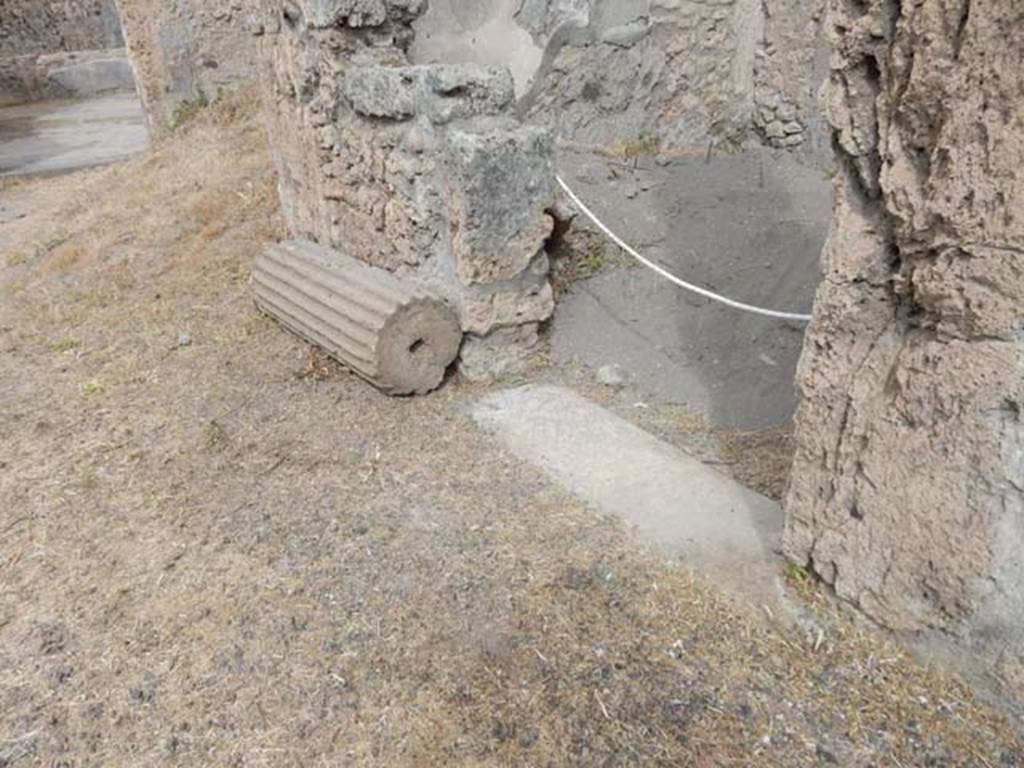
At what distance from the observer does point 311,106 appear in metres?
4.47

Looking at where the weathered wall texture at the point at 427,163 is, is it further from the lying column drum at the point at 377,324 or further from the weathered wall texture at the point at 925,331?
the weathered wall texture at the point at 925,331

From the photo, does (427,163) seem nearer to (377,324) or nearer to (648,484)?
(377,324)

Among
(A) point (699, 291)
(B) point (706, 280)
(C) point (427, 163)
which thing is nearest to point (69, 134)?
(C) point (427, 163)

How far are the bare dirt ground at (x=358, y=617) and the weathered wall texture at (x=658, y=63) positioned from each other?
3.15 m

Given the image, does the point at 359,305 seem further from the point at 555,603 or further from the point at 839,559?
the point at 839,559

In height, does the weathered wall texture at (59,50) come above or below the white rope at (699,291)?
below

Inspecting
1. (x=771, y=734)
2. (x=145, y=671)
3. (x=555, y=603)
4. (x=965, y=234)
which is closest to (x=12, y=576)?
(x=145, y=671)

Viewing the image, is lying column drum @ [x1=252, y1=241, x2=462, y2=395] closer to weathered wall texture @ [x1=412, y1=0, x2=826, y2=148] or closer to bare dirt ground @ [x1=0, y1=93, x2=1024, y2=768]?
bare dirt ground @ [x1=0, y1=93, x2=1024, y2=768]

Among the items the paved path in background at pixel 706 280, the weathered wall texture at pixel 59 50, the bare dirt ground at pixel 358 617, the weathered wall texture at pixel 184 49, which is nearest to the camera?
the bare dirt ground at pixel 358 617

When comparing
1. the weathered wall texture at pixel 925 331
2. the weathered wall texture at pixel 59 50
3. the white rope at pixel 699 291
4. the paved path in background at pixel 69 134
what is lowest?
the paved path in background at pixel 69 134

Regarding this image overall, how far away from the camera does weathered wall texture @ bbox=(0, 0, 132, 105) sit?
52.4 ft

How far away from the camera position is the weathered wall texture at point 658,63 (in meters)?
6.14

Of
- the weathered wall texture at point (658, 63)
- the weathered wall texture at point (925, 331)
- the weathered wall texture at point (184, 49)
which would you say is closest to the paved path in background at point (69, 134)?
the weathered wall texture at point (184, 49)

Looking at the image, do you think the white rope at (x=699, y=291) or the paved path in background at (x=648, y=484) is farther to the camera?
the white rope at (x=699, y=291)
